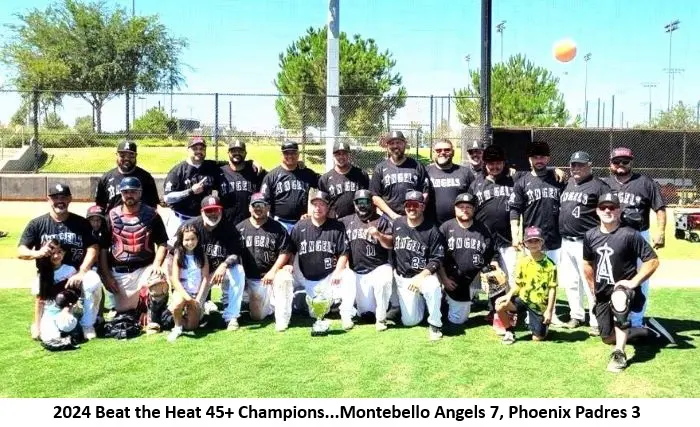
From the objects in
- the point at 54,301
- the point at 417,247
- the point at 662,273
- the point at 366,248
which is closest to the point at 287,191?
the point at 366,248

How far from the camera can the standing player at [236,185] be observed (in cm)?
724

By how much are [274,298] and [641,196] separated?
3681mm

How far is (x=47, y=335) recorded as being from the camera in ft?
18.6

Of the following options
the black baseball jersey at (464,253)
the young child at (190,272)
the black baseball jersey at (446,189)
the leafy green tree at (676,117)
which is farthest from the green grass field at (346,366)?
the leafy green tree at (676,117)

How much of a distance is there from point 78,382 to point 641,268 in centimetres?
454

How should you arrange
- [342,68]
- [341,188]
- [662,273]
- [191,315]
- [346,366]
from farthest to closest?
[342,68]
[662,273]
[341,188]
[191,315]
[346,366]

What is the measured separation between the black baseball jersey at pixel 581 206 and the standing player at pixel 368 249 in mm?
1758

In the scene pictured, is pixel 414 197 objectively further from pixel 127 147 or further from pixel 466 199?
pixel 127 147

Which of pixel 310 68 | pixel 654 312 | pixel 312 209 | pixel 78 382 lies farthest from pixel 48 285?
pixel 310 68

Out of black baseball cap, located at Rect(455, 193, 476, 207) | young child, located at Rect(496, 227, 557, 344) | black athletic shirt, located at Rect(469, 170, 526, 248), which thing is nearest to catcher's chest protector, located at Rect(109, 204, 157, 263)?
black baseball cap, located at Rect(455, 193, 476, 207)

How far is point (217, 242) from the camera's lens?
252 inches

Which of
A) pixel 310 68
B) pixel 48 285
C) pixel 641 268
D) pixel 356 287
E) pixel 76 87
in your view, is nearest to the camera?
pixel 641 268

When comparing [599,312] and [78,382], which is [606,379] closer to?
[599,312]

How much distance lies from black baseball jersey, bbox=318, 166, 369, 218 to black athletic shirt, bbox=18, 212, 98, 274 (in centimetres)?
251
